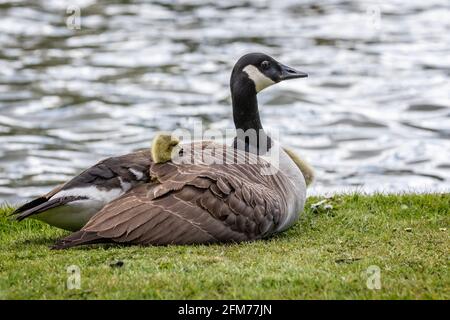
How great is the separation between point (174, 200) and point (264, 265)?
1.29m

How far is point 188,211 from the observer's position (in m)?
8.53

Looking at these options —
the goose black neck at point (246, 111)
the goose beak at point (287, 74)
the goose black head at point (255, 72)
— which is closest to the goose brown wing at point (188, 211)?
the goose black neck at point (246, 111)

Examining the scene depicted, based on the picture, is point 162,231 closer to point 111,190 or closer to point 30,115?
point 111,190

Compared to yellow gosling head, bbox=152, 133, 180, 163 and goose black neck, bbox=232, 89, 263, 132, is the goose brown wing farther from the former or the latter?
goose black neck, bbox=232, 89, 263, 132

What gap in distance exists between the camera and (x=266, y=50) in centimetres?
2514

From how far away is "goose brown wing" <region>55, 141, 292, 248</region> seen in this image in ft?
27.6

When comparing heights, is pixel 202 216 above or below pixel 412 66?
above

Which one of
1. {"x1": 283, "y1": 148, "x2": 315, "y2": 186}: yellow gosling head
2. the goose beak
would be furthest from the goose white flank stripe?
{"x1": 283, "y1": 148, "x2": 315, "y2": 186}: yellow gosling head

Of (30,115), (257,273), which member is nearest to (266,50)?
(30,115)

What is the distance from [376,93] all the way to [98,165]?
14817mm

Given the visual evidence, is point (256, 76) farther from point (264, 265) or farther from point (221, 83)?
point (221, 83)

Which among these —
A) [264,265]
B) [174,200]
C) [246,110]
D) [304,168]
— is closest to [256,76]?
[246,110]

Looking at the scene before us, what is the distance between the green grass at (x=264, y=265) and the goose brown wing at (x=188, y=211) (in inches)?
6.3
